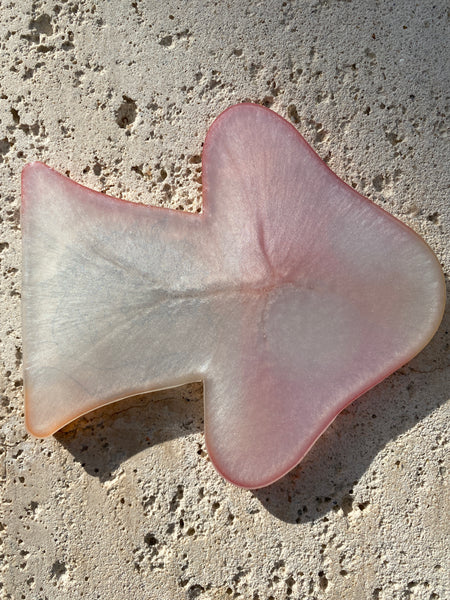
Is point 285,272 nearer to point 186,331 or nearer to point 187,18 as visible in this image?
point 186,331

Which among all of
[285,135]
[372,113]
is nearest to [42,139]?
[285,135]

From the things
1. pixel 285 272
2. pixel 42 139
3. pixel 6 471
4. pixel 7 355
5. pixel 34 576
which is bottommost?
pixel 34 576

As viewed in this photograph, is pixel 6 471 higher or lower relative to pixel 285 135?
lower

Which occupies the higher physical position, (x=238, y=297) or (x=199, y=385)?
(x=238, y=297)
